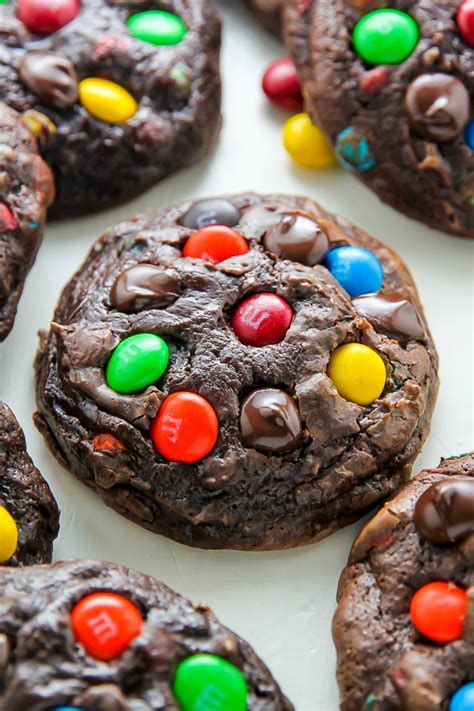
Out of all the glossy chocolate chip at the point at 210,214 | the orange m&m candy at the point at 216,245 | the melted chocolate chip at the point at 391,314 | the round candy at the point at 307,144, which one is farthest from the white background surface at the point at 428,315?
the orange m&m candy at the point at 216,245

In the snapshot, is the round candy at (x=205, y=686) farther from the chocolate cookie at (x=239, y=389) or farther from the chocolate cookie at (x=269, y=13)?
the chocolate cookie at (x=269, y=13)

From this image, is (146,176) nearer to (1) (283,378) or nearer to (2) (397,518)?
(1) (283,378)

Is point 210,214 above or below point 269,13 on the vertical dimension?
below

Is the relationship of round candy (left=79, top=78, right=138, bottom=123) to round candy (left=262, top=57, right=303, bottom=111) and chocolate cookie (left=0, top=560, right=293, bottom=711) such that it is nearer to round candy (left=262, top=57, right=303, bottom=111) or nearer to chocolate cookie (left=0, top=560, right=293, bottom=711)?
round candy (left=262, top=57, right=303, bottom=111)

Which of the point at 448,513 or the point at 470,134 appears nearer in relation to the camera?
the point at 448,513

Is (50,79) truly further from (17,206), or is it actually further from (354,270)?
(354,270)

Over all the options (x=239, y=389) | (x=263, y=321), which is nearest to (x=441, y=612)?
(x=239, y=389)
